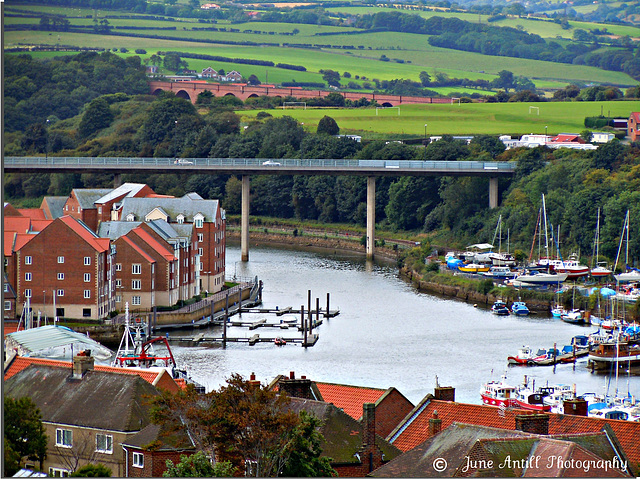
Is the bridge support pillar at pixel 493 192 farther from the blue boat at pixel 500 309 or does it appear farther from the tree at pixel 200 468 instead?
the tree at pixel 200 468

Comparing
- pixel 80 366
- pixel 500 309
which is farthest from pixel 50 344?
pixel 500 309

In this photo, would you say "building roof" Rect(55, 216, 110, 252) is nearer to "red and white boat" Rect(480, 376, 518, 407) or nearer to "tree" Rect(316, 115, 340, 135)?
"red and white boat" Rect(480, 376, 518, 407)

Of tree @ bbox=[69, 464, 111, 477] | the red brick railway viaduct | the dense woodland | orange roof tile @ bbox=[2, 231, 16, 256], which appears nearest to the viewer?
tree @ bbox=[69, 464, 111, 477]

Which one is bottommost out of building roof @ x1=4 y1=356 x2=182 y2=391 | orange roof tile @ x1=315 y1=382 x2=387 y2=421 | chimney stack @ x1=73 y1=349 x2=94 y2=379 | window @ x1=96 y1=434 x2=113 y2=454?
window @ x1=96 y1=434 x2=113 y2=454

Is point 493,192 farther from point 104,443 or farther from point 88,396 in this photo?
point 104,443

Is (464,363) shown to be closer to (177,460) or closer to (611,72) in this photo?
(177,460)

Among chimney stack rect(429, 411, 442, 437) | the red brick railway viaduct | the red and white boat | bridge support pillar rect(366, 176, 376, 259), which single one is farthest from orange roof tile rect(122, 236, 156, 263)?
the red brick railway viaduct
